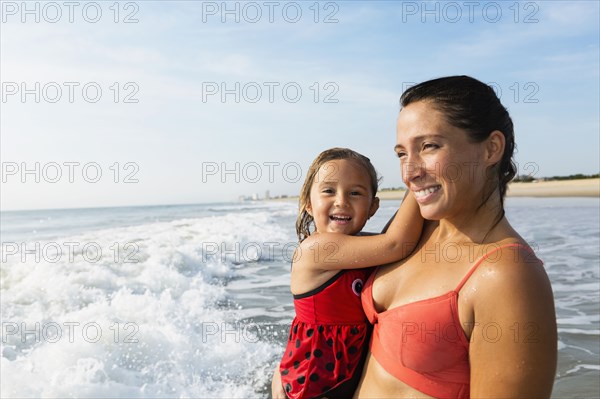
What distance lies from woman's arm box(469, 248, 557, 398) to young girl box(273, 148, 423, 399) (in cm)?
56

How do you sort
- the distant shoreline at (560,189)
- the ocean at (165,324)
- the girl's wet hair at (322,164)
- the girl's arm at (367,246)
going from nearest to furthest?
the girl's arm at (367,246), the girl's wet hair at (322,164), the ocean at (165,324), the distant shoreline at (560,189)

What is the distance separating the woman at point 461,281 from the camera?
1.79m

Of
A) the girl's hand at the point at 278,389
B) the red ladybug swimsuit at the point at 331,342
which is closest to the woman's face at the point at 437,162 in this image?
the red ladybug swimsuit at the point at 331,342

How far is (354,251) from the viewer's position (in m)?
2.49

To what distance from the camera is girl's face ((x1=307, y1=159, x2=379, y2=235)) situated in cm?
280

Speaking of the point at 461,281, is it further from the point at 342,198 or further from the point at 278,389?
the point at 278,389

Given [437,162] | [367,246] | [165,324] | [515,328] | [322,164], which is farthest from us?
[165,324]

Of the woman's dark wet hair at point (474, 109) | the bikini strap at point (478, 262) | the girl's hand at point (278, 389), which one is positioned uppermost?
the woman's dark wet hair at point (474, 109)

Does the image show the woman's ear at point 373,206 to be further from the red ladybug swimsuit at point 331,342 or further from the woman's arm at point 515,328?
the woman's arm at point 515,328

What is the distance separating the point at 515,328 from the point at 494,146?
0.67 metres

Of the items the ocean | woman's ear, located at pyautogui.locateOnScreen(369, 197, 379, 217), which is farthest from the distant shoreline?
woman's ear, located at pyautogui.locateOnScreen(369, 197, 379, 217)

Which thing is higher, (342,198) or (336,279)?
(342,198)

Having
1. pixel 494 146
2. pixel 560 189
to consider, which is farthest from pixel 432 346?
pixel 560 189

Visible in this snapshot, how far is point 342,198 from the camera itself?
2797 millimetres
